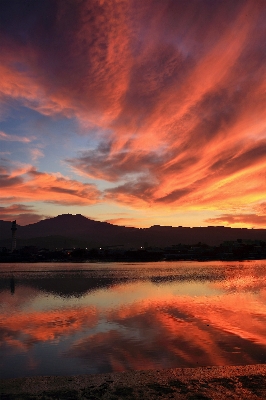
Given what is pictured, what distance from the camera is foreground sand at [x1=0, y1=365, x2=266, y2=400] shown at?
14.4 metres

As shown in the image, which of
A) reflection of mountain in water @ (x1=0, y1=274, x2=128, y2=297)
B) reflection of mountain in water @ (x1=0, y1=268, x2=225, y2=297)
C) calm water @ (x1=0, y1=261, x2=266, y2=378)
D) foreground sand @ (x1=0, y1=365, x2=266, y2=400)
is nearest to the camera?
foreground sand @ (x1=0, y1=365, x2=266, y2=400)

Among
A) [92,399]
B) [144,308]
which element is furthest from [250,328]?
[92,399]

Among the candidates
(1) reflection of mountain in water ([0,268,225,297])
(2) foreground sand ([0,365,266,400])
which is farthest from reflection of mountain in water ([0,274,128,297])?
(2) foreground sand ([0,365,266,400])

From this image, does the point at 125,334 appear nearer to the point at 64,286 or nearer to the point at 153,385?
the point at 153,385

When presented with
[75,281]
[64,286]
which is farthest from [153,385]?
[75,281]

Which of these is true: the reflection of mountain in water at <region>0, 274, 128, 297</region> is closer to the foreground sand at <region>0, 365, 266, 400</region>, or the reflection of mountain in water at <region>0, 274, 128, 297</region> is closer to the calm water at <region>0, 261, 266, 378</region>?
the calm water at <region>0, 261, 266, 378</region>

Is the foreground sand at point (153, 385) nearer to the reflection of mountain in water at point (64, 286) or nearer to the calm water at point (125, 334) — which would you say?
the calm water at point (125, 334)

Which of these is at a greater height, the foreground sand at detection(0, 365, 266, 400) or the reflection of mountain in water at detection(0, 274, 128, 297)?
the reflection of mountain in water at detection(0, 274, 128, 297)

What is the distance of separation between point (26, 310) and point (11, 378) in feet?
72.3

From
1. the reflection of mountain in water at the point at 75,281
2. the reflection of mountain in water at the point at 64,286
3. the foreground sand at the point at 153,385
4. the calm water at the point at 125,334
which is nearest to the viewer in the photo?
the foreground sand at the point at 153,385

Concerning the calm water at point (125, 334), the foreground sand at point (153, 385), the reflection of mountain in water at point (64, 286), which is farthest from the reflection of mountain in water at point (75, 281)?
the foreground sand at point (153, 385)

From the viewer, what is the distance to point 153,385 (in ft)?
51.2

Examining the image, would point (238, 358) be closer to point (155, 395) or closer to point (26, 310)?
point (155, 395)

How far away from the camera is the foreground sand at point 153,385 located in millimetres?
14406
